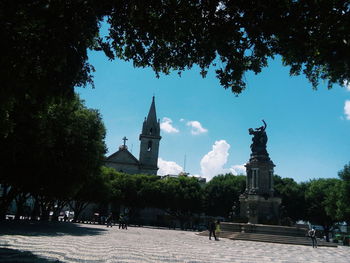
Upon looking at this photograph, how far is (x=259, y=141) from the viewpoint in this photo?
33.3 meters

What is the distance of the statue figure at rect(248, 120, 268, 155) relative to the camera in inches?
1286

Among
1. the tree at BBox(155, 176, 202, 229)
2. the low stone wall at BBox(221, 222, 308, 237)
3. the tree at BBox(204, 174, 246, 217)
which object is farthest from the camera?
the tree at BBox(204, 174, 246, 217)

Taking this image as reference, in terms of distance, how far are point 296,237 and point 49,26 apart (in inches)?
1070

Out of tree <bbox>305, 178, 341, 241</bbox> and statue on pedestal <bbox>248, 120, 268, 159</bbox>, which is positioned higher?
statue on pedestal <bbox>248, 120, 268, 159</bbox>

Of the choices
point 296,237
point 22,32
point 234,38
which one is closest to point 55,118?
point 22,32

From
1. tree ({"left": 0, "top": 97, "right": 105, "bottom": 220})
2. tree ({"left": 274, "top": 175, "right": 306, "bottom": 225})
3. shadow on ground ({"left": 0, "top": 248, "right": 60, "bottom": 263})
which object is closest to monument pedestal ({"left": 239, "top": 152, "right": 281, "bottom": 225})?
tree ({"left": 0, "top": 97, "right": 105, "bottom": 220})

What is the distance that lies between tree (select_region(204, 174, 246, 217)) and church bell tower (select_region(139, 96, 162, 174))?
1767 cm

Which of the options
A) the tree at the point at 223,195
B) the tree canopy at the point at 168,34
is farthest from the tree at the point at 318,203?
the tree canopy at the point at 168,34

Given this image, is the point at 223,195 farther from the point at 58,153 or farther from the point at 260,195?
the point at 58,153

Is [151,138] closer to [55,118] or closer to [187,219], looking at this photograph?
[187,219]

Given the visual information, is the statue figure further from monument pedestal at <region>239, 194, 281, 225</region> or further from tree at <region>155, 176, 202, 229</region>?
tree at <region>155, 176, 202, 229</region>

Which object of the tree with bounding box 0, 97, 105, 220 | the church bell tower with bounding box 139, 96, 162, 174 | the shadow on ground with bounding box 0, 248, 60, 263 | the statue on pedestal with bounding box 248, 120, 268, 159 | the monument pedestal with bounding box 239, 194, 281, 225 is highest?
the church bell tower with bounding box 139, 96, 162, 174

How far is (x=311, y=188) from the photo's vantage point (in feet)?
187

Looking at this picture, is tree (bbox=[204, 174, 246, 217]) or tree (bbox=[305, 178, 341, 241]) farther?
tree (bbox=[204, 174, 246, 217])
